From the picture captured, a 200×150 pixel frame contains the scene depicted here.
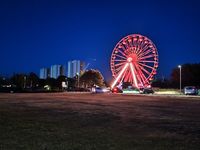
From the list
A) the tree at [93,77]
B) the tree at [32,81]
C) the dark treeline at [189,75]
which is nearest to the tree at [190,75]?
the dark treeline at [189,75]

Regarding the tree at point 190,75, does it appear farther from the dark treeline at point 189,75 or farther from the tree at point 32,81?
the tree at point 32,81

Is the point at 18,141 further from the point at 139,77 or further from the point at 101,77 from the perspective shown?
the point at 101,77

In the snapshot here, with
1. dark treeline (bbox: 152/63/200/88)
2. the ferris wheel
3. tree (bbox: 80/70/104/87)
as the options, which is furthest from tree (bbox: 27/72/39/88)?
the ferris wheel

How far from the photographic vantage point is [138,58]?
80.9m

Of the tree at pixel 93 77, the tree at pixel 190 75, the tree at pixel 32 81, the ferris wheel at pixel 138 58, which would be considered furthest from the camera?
the tree at pixel 32 81

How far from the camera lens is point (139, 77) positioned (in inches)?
3233

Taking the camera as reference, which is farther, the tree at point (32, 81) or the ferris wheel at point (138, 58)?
the tree at point (32, 81)

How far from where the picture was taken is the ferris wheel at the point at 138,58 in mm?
80562

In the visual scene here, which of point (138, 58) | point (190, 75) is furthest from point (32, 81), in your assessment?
point (138, 58)

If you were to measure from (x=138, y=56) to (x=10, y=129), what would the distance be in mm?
70009

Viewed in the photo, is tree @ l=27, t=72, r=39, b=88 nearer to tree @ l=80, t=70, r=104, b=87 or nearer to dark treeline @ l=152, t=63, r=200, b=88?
tree @ l=80, t=70, r=104, b=87

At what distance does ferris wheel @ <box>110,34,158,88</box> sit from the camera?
80.6 meters

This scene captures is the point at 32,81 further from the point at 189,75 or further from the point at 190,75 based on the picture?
the point at 190,75

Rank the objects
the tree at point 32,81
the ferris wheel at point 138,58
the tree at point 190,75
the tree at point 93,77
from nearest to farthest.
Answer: the ferris wheel at point 138,58, the tree at point 190,75, the tree at point 93,77, the tree at point 32,81
